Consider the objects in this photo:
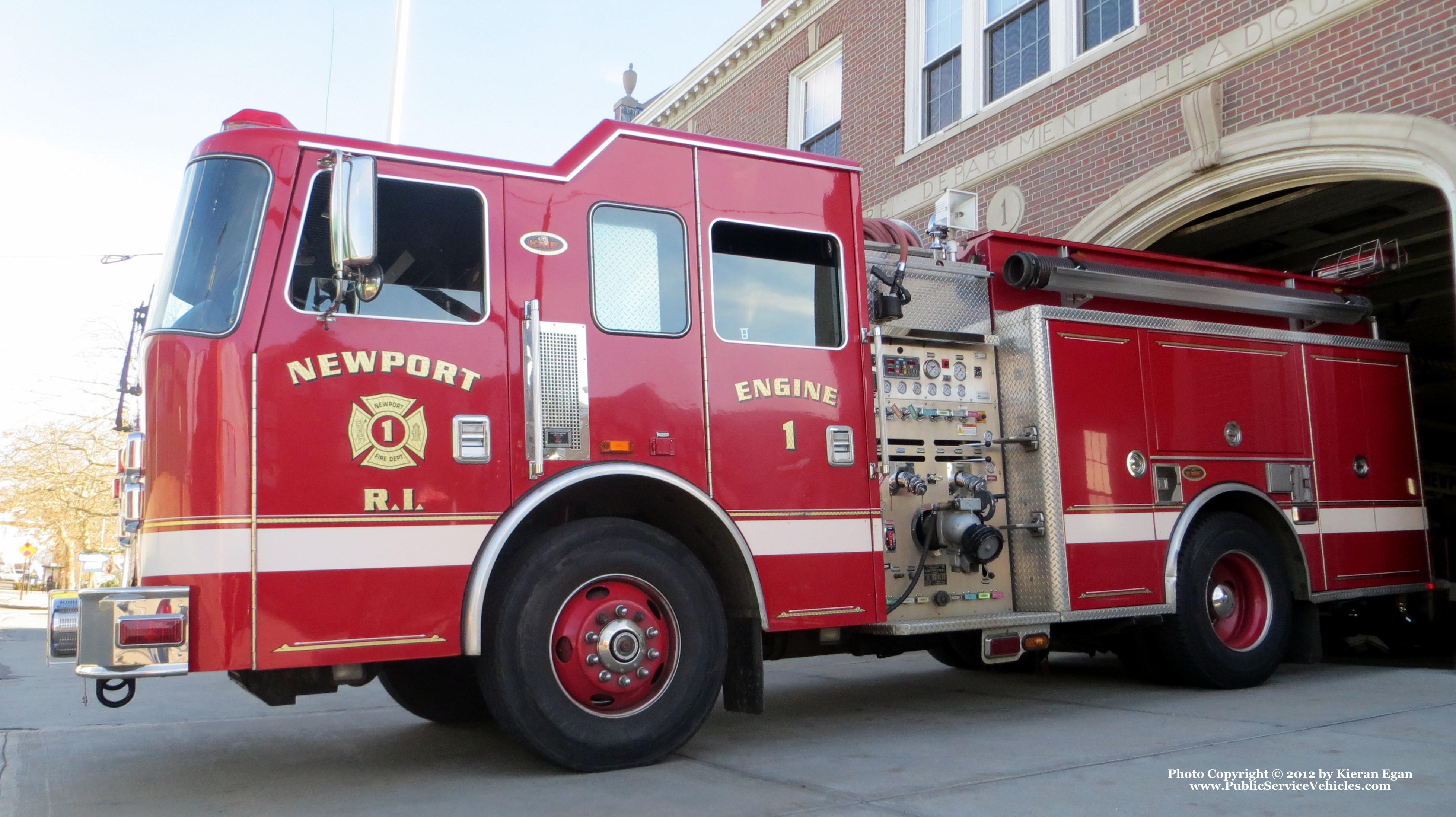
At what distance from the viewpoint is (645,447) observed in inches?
198

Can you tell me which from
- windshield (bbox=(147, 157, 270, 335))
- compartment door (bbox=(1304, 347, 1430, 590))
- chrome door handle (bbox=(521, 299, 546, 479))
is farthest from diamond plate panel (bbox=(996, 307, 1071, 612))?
windshield (bbox=(147, 157, 270, 335))

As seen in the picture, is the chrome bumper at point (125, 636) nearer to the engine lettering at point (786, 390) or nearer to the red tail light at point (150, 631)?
the red tail light at point (150, 631)

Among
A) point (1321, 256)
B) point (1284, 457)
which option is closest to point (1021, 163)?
point (1321, 256)

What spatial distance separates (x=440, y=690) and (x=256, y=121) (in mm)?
3215

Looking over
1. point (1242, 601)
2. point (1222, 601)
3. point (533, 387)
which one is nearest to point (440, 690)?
point (533, 387)

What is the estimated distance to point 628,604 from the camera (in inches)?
192

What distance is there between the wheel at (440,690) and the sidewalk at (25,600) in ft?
87.9

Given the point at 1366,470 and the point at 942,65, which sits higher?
the point at 942,65

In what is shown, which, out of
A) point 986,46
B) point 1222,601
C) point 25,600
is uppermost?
point 986,46

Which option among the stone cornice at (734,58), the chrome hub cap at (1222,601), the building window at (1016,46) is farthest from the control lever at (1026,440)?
the stone cornice at (734,58)

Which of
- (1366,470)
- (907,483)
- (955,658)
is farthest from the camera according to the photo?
(955,658)

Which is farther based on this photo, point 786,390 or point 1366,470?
point 1366,470

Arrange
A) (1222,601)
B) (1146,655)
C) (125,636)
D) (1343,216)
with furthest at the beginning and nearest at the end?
1. (1343,216)
2. (1146,655)
3. (1222,601)
4. (125,636)

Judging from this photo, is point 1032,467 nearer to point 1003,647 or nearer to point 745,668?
point 1003,647
